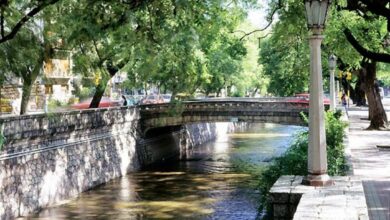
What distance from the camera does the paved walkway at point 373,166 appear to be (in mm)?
11531

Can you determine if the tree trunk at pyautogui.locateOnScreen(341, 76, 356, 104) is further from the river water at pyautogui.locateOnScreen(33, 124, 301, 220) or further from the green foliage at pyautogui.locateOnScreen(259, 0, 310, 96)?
the river water at pyautogui.locateOnScreen(33, 124, 301, 220)

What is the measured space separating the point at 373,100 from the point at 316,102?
20592mm

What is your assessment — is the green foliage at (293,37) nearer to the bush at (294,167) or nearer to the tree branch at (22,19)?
the bush at (294,167)

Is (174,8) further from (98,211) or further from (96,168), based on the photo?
(96,168)

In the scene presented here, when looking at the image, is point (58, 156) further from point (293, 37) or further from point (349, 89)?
point (349, 89)

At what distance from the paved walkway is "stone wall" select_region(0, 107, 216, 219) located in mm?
11406

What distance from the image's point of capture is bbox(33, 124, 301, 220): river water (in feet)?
68.4

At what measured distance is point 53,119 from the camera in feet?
75.6

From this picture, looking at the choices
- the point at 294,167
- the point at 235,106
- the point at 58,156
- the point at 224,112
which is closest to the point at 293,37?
the point at 294,167

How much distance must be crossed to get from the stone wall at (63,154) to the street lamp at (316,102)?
1277 cm

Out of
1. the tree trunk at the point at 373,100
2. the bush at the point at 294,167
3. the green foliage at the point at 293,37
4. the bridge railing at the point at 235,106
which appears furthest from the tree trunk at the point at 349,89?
the bush at the point at 294,167

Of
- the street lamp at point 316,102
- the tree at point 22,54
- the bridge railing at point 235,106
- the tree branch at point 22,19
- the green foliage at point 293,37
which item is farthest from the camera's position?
the bridge railing at point 235,106

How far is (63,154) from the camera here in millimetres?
24875

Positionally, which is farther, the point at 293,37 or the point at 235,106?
the point at 235,106
